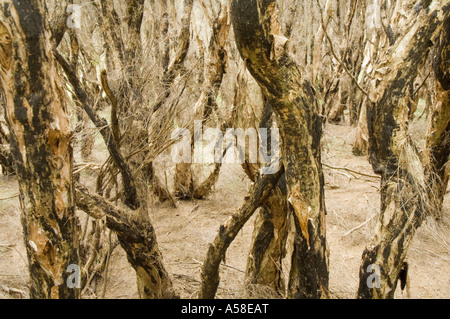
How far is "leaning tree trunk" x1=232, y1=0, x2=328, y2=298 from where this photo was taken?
2598 millimetres

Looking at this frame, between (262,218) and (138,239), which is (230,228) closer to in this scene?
(262,218)

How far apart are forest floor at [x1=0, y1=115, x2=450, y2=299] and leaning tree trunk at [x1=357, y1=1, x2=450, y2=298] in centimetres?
48

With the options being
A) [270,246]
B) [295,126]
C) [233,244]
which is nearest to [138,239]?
[270,246]

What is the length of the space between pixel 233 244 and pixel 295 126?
422 cm

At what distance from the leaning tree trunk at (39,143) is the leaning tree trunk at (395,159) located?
7.64 feet

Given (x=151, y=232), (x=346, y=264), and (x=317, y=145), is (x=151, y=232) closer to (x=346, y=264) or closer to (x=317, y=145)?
(x=317, y=145)

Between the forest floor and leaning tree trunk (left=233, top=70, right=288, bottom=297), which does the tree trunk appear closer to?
leaning tree trunk (left=233, top=70, right=288, bottom=297)

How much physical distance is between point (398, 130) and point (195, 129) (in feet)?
14.2

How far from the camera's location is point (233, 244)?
6.81 m

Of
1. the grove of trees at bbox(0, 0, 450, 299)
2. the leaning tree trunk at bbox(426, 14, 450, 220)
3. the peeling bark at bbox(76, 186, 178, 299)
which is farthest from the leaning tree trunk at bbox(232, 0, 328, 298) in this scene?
the leaning tree trunk at bbox(426, 14, 450, 220)

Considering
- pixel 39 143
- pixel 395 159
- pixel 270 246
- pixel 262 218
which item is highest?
pixel 39 143

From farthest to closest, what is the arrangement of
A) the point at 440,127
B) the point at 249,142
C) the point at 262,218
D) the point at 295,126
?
the point at 440,127
the point at 262,218
the point at 249,142
the point at 295,126

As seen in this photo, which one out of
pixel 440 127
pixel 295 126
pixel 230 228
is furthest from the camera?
pixel 440 127

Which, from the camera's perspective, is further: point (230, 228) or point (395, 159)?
point (230, 228)
